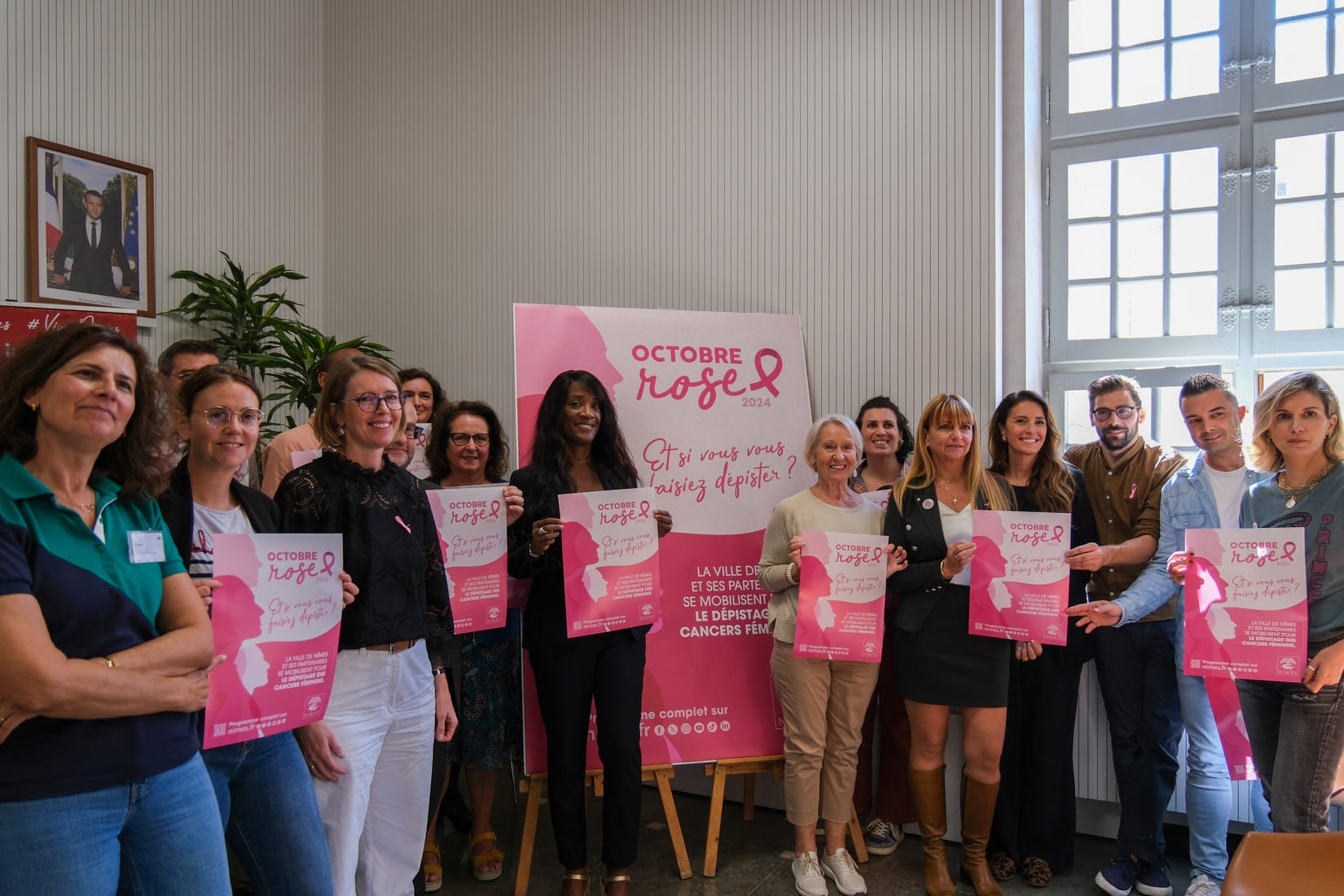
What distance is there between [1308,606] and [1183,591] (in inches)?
15.9

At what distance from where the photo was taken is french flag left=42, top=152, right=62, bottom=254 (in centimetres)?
342

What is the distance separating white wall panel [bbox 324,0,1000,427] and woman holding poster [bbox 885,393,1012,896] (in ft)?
2.26

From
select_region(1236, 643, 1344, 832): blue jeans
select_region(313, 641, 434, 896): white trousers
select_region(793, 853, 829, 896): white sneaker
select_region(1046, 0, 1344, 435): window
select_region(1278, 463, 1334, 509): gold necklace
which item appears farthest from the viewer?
select_region(1046, 0, 1344, 435): window

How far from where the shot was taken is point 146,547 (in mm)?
1435

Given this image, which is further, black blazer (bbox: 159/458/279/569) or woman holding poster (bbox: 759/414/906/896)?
woman holding poster (bbox: 759/414/906/896)

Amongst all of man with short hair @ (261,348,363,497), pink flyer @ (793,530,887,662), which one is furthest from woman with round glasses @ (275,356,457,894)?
pink flyer @ (793,530,887,662)

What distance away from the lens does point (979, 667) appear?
269 cm

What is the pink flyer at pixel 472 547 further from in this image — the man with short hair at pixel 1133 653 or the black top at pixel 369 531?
the man with short hair at pixel 1133 653

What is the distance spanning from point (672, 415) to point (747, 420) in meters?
0.29

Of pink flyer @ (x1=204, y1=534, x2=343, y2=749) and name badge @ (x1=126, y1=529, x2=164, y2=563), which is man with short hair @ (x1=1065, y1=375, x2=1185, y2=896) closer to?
pink flyer @ (x1=204, y1=534, x2=343, y2=749)

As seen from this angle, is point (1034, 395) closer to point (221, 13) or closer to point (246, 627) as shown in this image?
point (246, 627)

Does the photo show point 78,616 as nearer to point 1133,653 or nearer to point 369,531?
point 369,531

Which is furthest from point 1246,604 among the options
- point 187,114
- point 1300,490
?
point 187,114

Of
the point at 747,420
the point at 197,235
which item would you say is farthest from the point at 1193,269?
the point at 197,235
